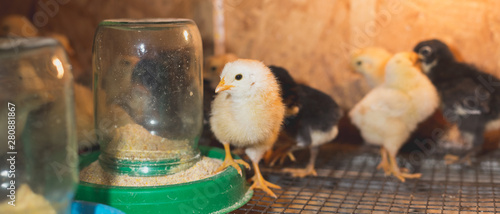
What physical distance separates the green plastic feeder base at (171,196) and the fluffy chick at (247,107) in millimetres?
171

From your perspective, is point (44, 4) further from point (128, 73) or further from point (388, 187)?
point (388, 187)

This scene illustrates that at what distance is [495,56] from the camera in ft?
9.12

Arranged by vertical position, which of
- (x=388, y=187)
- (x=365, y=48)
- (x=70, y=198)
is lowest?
(x=388, y=187)

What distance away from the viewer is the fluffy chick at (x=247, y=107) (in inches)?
73.2

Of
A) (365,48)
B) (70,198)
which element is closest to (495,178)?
(365,48)

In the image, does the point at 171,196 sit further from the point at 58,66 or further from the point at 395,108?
the point at 395,108

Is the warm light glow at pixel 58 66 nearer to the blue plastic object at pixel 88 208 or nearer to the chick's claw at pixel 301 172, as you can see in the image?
the blue plastic object at pixel 88 208

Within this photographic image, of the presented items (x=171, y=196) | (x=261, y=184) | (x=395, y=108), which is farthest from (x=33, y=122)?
(x=395, y=108)

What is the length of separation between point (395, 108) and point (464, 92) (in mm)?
393

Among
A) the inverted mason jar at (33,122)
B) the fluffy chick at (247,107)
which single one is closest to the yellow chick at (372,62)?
the fluffy chick at (247,107)

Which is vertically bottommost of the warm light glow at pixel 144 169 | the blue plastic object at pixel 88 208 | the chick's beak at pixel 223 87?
the warm light glow at pixel 144 169

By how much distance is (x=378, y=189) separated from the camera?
2229 millimetres

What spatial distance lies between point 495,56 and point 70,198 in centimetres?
234

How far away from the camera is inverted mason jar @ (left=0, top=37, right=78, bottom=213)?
3.95 ft
